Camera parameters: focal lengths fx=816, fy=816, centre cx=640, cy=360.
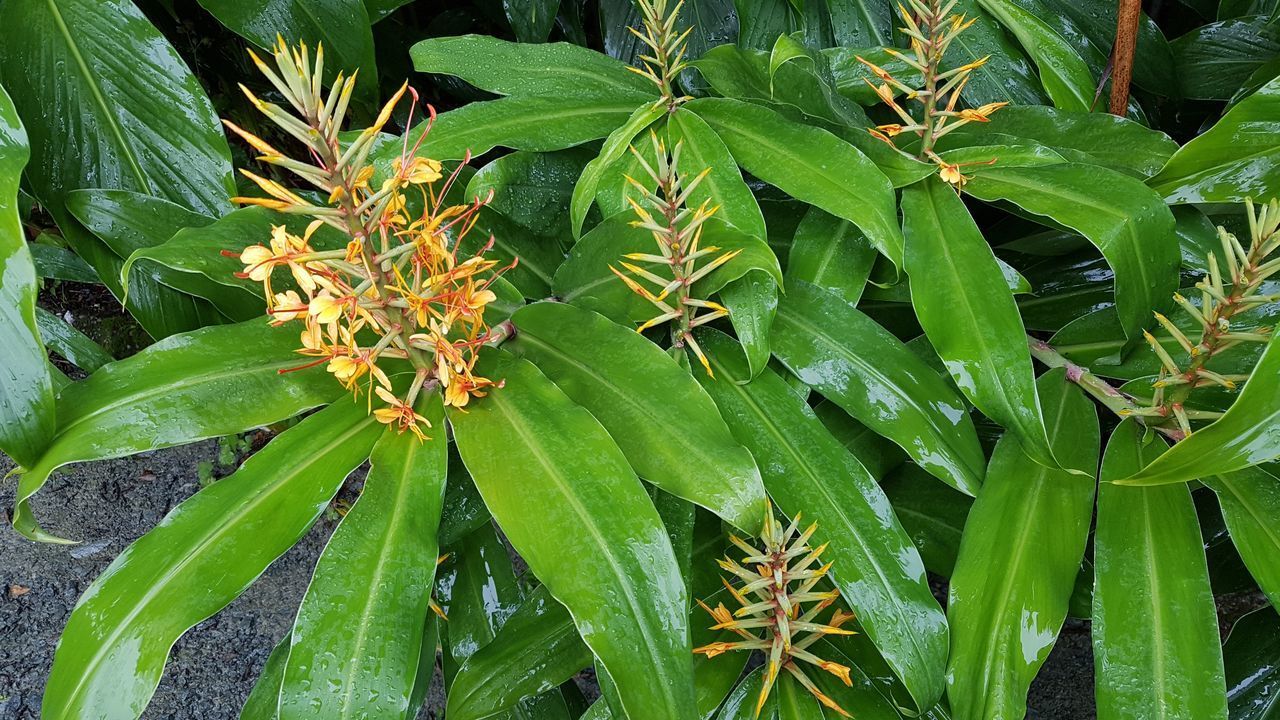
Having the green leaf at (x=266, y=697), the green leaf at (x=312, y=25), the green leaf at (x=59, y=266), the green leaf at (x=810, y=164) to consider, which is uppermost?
the green leaf at (x=312, y=25)

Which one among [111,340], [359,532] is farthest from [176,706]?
[359,532]

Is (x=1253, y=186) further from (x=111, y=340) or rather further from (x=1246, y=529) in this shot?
(x=111, y=340)

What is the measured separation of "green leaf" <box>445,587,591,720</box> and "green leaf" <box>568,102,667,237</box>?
0.41 m

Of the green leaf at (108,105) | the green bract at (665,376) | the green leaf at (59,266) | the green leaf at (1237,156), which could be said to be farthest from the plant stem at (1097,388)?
the green leaf at (59,266)

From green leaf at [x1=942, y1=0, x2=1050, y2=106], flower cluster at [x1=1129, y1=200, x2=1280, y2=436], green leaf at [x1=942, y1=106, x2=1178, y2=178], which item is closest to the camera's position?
flower cluster at [x1=1129, y1=200, x2=1280, y2=436]

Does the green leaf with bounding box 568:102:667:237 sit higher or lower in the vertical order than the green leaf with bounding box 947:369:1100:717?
higher

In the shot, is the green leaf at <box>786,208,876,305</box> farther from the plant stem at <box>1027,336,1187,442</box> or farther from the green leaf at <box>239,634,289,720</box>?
the green leaf at <box>239,634,289,720</box>

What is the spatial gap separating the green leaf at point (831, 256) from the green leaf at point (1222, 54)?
0.83 metres

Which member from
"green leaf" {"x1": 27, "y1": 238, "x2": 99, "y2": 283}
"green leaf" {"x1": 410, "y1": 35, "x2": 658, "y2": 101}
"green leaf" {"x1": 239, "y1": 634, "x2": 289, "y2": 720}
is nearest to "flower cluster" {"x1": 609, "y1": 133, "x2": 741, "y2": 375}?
"green leaf" {"x1": 410, "y1": 35, "x2": 658, "y2": 101}

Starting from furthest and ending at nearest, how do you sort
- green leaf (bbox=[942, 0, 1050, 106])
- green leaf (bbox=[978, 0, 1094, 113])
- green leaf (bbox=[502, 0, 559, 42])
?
green leaf (bbox=[502, 0, 559, 42]) < green leaf (bbox=[942, 0, 1050, 106]) < green leaf (bbox=[978, 0, 1094, 113])

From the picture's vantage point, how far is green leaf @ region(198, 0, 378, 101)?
1.08 metres

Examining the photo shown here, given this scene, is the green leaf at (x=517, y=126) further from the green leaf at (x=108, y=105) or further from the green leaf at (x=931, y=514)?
the green leaf at (x=931, y=514)

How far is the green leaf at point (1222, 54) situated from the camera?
4.25 feet

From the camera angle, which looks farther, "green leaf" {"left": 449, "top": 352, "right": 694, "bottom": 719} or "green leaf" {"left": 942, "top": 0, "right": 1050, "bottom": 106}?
"green leaf" {"left": 942, "top": 0, "right": 1050, "bottom": 106}
